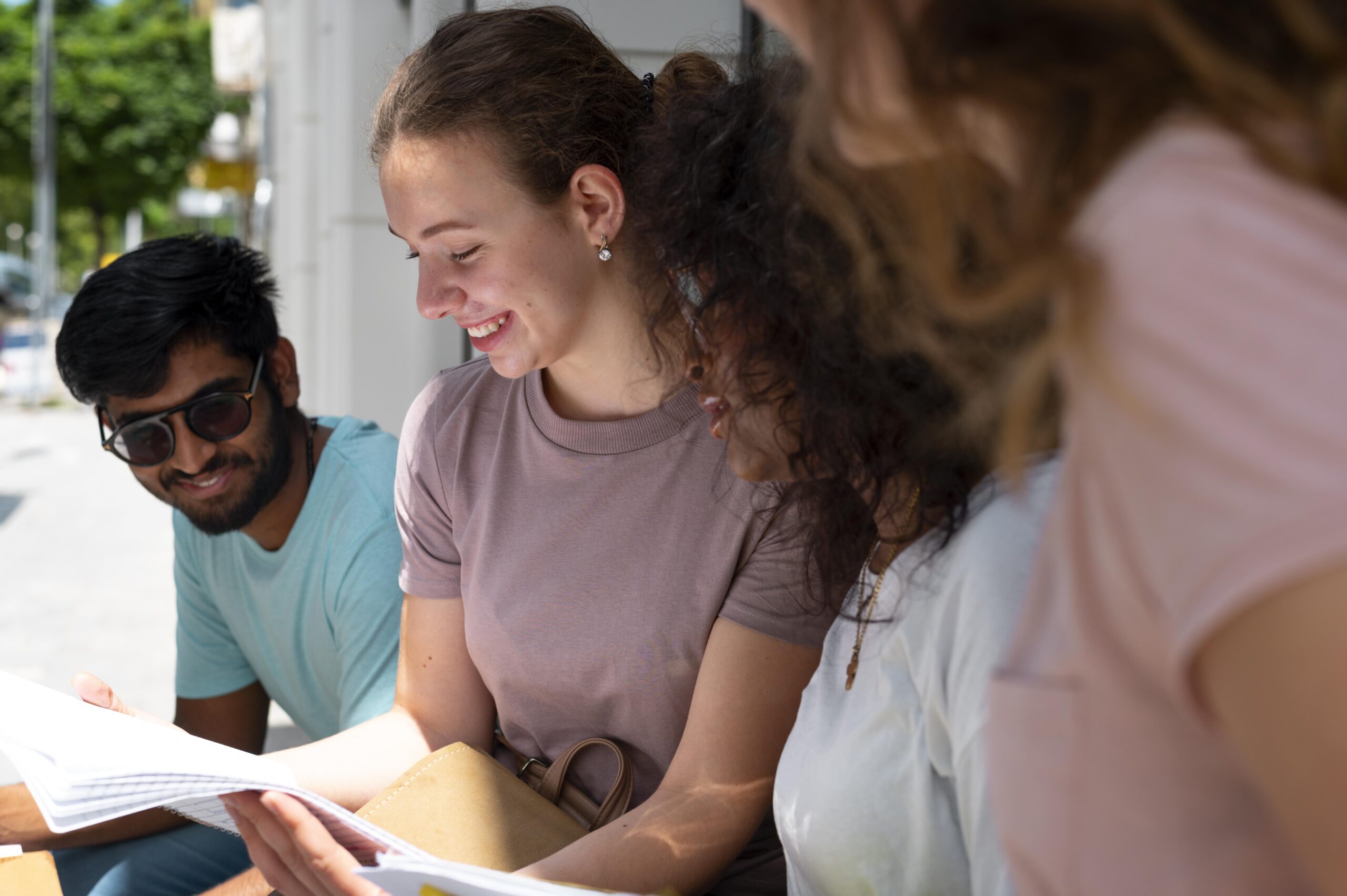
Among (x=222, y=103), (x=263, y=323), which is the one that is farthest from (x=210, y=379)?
(x=222, y=103)

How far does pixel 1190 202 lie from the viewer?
61 centimetres

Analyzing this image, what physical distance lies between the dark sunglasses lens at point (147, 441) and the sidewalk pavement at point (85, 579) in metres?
0.93

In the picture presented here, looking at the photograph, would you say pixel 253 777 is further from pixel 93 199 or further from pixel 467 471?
pixel 93 199

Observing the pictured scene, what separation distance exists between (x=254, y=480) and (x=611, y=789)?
119 centimetres

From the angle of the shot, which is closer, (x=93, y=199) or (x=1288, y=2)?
(x=1288, y=2)

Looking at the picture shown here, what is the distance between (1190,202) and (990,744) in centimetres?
44

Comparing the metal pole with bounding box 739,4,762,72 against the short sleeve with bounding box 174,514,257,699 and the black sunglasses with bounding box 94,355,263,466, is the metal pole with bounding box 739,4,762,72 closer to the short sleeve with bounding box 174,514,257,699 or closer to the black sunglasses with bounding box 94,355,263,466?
the black sunglasses with bounding box 94,355,263,466

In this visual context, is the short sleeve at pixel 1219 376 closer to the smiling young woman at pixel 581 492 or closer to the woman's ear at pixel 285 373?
the smiling young woman at pixel 581 492

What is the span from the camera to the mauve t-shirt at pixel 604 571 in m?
1.82

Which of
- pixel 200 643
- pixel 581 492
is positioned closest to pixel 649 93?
pixel 581 492

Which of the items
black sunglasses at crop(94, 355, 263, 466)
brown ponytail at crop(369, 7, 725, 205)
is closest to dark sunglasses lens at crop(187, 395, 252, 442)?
black sunglasses at crop(94, 355, 263, 466)

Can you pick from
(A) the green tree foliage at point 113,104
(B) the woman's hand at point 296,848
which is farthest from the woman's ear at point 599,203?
(A) the green tree foliage at point 113,104

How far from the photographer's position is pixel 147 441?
2541 mm

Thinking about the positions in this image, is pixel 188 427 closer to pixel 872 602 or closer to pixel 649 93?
pixel 649 93
